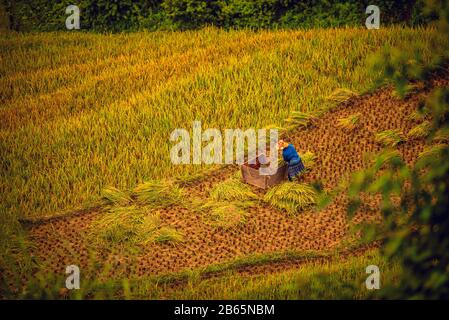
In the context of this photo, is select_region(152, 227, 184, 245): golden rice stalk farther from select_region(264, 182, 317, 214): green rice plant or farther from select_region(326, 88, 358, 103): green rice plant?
select_region(326, 88, 358, 103): green rice plant

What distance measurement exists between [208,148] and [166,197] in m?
1.10

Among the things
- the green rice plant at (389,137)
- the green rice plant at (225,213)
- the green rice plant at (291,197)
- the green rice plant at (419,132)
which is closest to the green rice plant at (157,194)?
the green rice plant at (225,213)

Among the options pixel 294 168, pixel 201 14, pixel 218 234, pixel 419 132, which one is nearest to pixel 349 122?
pixel 419 132

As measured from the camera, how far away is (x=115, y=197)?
7824 mm

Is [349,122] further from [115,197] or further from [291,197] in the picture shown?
[115,197]

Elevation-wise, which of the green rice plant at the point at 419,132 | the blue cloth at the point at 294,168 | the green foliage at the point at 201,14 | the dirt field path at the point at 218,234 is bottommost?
the dirt field path at the point at 218,234

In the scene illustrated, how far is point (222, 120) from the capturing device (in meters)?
9.09

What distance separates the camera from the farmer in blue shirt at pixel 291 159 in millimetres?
7828

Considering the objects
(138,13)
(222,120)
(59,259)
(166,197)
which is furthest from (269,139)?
(138,13)

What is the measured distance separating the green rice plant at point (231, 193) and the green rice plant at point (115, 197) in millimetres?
1027

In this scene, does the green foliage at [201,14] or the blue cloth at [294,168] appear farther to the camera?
the green foliage at [201,14]

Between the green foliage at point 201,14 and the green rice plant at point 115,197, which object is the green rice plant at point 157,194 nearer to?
the green rice plant at point 115,197

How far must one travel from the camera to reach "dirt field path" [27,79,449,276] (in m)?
6.97

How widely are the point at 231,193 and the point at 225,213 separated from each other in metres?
0.38
